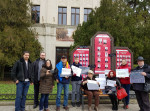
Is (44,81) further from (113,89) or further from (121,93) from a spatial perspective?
(121,93)

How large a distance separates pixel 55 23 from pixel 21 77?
16603mm

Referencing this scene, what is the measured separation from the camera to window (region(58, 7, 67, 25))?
69.8ft

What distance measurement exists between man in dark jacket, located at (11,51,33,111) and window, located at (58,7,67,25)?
54.8ft

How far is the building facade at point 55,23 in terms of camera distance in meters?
20.5

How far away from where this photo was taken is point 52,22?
20.7 meters

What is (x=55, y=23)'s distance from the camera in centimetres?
2072

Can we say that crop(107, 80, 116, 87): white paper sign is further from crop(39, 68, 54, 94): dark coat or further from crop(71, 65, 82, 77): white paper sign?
crop(39, 68, 54, 94): dark coat

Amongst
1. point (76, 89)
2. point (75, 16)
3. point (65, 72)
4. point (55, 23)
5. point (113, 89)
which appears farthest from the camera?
point (75, 16)

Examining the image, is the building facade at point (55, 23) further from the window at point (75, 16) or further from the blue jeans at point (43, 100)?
the blue jeans at point (43, 100)

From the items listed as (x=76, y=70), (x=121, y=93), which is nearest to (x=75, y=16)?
(x=76, y=70)

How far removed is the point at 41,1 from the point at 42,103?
18408mm

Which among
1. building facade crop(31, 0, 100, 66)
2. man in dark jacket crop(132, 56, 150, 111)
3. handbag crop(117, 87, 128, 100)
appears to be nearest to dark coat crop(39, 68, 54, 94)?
handbag crop(117, 87, 128, 100)

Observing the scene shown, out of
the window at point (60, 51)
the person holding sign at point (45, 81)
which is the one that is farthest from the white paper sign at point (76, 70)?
the window at point (60, 51)

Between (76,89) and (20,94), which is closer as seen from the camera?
(20,94)
